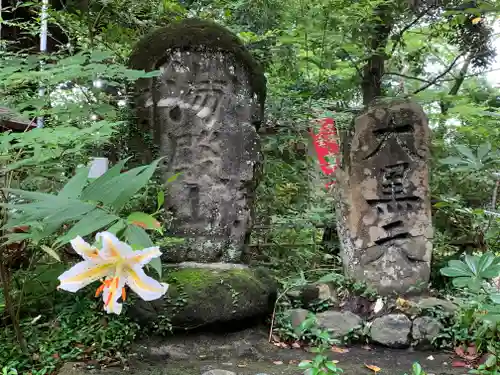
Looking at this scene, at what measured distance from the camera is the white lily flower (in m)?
0.87

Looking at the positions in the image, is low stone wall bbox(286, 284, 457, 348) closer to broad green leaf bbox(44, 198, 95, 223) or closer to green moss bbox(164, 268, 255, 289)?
green moss bbox(164, 268, 255, 289)

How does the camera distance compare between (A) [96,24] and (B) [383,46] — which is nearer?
(A) [96,24]

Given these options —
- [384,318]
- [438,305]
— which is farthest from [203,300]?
[438,305]

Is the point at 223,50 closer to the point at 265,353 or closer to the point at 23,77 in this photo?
the point at 23,77

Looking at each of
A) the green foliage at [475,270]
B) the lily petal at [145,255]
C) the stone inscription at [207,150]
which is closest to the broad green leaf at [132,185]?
the lily petal at [145,255]

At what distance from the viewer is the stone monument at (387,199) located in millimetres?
4098

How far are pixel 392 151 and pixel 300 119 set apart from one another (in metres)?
1.48

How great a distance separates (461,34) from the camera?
6.10 m

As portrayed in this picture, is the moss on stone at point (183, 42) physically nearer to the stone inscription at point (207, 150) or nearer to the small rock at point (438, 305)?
the stone inscription at point (207, 150)

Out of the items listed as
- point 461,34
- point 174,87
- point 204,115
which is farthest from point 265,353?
point 461,34

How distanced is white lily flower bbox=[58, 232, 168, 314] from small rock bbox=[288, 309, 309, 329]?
2.86m

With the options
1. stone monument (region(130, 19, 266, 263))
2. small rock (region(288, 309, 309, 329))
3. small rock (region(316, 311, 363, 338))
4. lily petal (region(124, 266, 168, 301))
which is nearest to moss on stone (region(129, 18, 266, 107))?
stone monument (region(130, 19, 266, 263))

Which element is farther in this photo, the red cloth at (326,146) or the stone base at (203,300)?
the red cloth at (326,146)

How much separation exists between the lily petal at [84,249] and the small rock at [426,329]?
3.30 m
